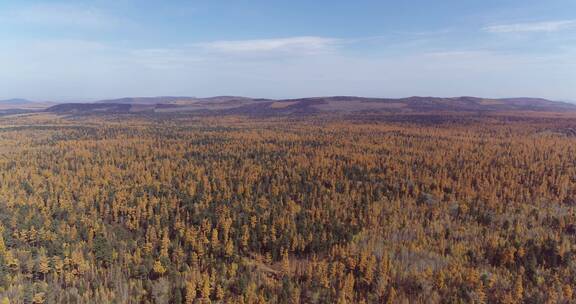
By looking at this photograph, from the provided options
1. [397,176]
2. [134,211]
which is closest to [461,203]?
[397,176]

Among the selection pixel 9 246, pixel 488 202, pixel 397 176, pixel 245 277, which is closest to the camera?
pixel 245 277

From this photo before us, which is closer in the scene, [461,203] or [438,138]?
[461,203]

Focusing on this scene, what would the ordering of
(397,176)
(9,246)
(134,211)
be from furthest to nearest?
(397,176) < (134,211) < (9,246)

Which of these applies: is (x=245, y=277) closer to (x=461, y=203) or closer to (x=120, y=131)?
(x=461, y=203)

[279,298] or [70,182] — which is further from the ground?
[70,182]

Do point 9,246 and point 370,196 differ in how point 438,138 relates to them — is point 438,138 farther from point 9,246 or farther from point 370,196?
point 9,246

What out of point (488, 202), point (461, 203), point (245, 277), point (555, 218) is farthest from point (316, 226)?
point (555, 218)
